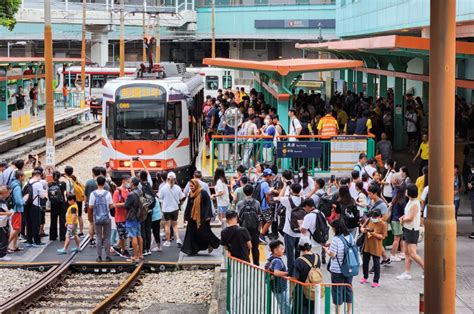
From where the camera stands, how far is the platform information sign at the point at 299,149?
850 inches

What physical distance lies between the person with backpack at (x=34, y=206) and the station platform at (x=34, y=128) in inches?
707

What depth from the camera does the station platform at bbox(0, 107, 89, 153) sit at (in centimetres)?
3719

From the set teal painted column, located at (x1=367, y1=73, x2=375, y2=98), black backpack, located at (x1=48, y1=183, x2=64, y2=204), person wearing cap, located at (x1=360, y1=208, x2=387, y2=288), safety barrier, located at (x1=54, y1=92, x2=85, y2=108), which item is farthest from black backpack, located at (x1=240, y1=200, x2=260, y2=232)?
safety barrier, located at (x1=54, y1=92, x2=85, y2=108)

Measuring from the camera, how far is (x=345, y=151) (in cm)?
2177

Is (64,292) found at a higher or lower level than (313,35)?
lower

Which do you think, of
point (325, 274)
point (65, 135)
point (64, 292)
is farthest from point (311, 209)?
point (65, 135)

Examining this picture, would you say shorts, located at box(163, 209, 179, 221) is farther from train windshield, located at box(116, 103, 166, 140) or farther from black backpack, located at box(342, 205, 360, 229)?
train windshield, located at box(116, 103, 166, 140)

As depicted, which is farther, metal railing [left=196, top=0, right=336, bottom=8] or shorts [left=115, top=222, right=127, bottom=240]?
metal railing [left=196, top=0, right=336, bottom=8]

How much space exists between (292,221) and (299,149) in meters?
7.96

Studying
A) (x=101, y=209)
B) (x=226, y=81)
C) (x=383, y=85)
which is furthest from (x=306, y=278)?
(x=226, y=81)

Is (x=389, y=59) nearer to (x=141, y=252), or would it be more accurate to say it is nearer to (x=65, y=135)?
(x=141, y=252)

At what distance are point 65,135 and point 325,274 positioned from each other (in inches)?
1317

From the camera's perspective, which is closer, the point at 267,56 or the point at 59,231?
the point at 59,231

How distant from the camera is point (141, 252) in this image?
17.0 meters
